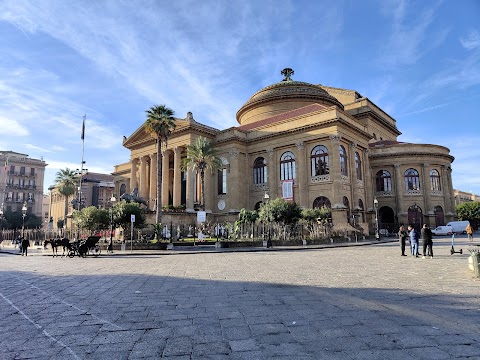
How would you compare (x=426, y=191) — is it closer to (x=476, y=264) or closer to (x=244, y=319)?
(x=476, y=264)

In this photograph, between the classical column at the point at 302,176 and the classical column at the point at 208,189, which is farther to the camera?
the classical column at the point at 208,189

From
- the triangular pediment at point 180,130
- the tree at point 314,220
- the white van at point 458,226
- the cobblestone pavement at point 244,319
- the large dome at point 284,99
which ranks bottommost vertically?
the cobblestone pavement at point 244,319

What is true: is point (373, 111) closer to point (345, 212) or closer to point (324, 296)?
point (345, 212)

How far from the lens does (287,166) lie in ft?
131

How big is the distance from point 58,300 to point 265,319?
14.4ft

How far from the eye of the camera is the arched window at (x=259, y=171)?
42094 millimetres

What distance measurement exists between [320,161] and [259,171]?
27.7 feet

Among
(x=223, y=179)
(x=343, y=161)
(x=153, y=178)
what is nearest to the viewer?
(x=343, y=161)

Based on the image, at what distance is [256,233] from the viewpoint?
2864 centimetres

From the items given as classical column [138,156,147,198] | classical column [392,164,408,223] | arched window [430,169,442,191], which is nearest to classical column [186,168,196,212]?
classical column [138,156,147,198]

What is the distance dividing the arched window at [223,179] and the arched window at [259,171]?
371 cm

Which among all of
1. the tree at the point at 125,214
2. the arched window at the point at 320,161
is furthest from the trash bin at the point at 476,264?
the arched window at the point at 320,161

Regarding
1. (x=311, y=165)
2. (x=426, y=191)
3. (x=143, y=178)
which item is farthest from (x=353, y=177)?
(x=143, y=178)

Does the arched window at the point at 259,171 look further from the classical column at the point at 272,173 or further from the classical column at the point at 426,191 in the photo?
the classical column at the point at 426,191
